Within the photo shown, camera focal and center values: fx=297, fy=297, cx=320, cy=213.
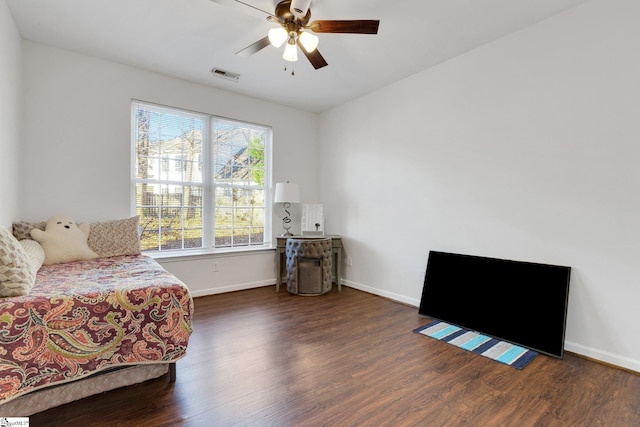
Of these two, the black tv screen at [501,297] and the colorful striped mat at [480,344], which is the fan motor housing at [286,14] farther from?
the colorful striped mat at [480,344]

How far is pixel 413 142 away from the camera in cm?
346

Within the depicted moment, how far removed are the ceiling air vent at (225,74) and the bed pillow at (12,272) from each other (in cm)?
249

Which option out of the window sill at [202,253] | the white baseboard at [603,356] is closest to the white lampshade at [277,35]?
the window sill at [202,253]

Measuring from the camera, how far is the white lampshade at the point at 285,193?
413cm

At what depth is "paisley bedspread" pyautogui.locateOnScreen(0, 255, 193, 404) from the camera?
55.1 inches

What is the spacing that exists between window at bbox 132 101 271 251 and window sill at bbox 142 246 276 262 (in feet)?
0.25

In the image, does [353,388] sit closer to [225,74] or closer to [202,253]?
[202,253]

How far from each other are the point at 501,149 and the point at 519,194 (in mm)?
444

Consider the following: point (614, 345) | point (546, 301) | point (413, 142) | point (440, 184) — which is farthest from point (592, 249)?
point (413, 142)

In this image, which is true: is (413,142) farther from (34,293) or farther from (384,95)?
(34,293)

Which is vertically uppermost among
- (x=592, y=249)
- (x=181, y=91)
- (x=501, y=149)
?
(x=181, y=91)

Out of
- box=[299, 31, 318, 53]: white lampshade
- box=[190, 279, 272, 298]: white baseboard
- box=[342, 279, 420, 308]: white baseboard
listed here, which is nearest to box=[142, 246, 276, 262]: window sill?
box=[190, 279, 272, 298]: white baseboard

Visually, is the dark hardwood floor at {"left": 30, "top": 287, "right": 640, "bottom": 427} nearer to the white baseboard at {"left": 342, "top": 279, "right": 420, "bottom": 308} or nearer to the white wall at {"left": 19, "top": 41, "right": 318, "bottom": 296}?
the white baseboard at {"left": 342, "top": 279, "right": 420, "bottom": 308}

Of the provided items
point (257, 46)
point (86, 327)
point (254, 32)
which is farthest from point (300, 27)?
point (86, 327)
